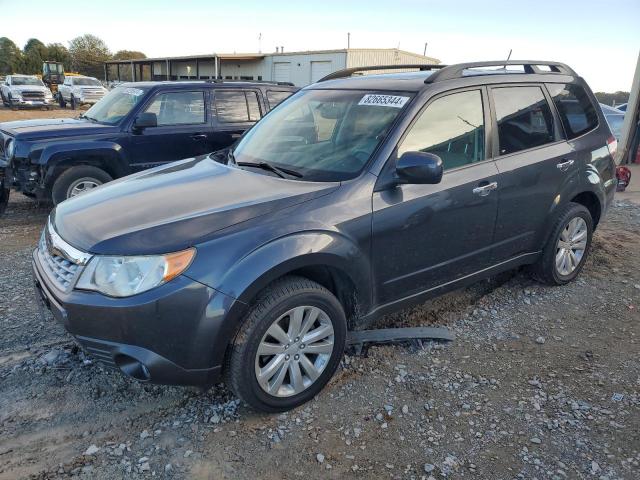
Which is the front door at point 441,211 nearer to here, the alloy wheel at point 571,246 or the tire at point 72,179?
the alloy wheel at point 571,246

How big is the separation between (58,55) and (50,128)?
6894 cm

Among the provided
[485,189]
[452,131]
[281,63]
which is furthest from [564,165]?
Answer: [281,63]

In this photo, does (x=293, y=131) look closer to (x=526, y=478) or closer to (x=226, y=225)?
(x=226, y=225)

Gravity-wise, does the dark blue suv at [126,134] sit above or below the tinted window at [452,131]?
below

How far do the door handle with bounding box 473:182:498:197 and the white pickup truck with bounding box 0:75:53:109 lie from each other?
29.9 meters

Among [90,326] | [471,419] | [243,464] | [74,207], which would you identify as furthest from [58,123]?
[471,419]

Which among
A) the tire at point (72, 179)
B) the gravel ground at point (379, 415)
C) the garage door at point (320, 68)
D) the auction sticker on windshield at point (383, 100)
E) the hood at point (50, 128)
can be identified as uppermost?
the garage door at point (320, 68)

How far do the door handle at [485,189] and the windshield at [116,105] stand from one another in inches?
197

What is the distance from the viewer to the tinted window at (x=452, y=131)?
322 cm

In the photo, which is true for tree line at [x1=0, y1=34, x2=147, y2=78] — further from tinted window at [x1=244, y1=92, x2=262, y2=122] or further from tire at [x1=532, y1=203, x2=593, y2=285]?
tire at [x1=532, y1=203, x2=593, y2=285]

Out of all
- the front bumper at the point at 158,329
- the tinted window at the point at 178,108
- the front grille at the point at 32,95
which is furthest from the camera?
the front grille at the point at 32,95

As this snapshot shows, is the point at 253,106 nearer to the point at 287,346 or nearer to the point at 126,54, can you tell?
the point at 287,346

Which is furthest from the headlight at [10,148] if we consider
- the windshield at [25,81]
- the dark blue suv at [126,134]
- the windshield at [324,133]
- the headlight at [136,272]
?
the windshield at [25,81]

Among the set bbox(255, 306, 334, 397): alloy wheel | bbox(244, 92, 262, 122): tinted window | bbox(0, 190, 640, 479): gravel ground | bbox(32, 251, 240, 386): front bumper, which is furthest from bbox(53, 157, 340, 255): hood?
bbox(244, 92, 262, 122): tinted window
